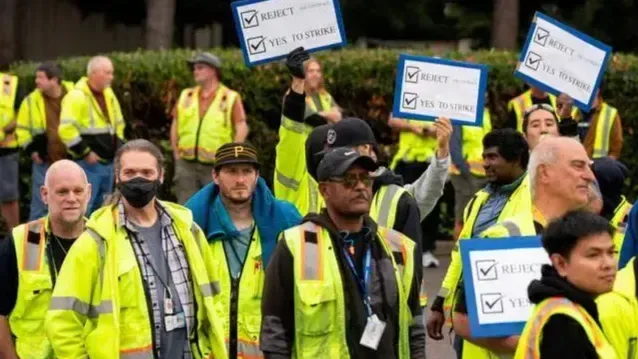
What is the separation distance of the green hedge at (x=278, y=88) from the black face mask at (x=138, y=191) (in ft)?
30.8

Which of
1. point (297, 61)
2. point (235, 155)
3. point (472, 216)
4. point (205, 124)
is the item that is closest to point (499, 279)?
point (472, 216)

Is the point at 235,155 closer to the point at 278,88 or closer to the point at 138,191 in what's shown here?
the point at 138,191

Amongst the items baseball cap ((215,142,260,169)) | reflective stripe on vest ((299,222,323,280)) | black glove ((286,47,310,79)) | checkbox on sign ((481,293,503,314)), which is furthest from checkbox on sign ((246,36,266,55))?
checkbox on sign ((481,293,503,314))

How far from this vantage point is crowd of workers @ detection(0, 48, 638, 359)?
5.64 metres

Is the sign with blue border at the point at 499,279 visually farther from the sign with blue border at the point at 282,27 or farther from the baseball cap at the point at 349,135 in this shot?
the sign with blue border at the point at 282,27

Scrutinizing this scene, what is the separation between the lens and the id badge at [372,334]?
6461 mm

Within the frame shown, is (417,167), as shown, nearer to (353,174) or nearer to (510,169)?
(510,169)

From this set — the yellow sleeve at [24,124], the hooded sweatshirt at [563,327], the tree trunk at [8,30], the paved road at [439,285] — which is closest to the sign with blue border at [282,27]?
the paved road at [439,285]

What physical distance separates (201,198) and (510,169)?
4.76 feet

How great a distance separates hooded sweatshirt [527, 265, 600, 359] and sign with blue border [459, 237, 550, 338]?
2.58ft

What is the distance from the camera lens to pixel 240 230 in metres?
8.00

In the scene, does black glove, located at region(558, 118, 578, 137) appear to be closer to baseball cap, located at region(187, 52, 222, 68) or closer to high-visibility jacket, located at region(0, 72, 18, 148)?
baseball cap, located at region(187, 52, 222, 68)

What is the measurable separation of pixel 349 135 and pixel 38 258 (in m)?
1.49

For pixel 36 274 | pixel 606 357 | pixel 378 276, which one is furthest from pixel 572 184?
pixel 36 274
